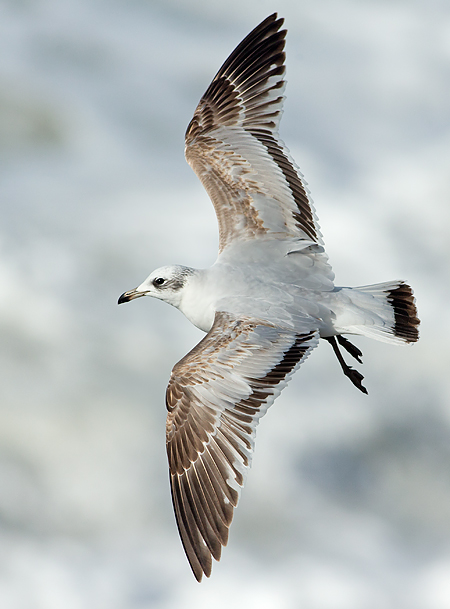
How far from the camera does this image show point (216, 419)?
192 inches

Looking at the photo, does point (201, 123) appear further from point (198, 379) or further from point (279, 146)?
point (198, 379)

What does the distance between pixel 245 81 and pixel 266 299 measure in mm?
1992

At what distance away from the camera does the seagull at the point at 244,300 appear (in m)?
4.85

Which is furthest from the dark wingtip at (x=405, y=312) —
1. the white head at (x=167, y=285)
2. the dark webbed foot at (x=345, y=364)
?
the white head at (x=167, y=285)

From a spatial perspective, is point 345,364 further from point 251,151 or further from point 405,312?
point 251,151

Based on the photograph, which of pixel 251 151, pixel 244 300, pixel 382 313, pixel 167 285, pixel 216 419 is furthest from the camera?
pixel 251 151

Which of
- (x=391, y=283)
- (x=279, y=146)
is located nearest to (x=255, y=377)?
(x=391, y=283)

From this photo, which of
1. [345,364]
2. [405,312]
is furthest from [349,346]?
[405,312]

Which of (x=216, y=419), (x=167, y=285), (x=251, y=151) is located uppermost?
(x=251, y=151)

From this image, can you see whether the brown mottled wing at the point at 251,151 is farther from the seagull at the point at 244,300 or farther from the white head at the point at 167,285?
the white head at the point at 167,285

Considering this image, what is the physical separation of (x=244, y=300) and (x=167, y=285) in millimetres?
808

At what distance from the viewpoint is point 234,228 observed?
5949mm

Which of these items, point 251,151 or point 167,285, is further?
point 251,151

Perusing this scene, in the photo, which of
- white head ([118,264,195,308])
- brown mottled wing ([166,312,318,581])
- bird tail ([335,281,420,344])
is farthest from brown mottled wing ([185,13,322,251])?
brown mottled wing ([166,312,318,581])
